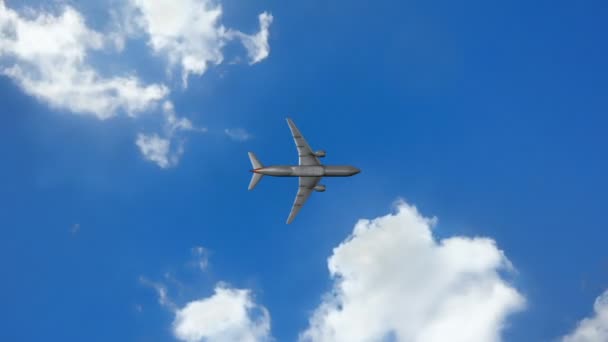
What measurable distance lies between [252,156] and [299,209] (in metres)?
16.2

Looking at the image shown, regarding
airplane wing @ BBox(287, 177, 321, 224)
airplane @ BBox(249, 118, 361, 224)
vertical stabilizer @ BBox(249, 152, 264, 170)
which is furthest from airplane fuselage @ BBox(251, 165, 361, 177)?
airplane wing @ BBox(287, 177, 321, 224)

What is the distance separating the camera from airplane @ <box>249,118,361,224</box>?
96.7 metres

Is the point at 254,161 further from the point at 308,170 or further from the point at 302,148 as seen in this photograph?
the point at 308,170

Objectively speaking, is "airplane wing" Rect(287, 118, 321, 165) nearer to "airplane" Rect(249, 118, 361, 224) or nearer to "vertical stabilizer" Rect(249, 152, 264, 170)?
"airplane" Rect(249, 118, 361, 224)

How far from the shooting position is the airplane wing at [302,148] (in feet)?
322

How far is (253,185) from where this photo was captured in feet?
316

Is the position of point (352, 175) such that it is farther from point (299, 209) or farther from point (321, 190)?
point (299, 209)

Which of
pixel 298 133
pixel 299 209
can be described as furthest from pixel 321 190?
pixel 298 133

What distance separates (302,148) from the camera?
9825 cm

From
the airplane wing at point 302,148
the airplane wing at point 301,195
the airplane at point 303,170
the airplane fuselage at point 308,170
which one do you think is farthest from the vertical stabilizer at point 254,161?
the airplane wing at point 301,195

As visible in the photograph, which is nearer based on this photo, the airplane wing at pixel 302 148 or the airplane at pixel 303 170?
the airplane at pixel 303 170

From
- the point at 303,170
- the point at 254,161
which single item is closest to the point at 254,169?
the point at 254,161

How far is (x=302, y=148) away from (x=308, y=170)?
5176 mm

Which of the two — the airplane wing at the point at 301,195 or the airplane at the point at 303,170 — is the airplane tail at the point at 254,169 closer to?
the airplane at the point at 303,170
